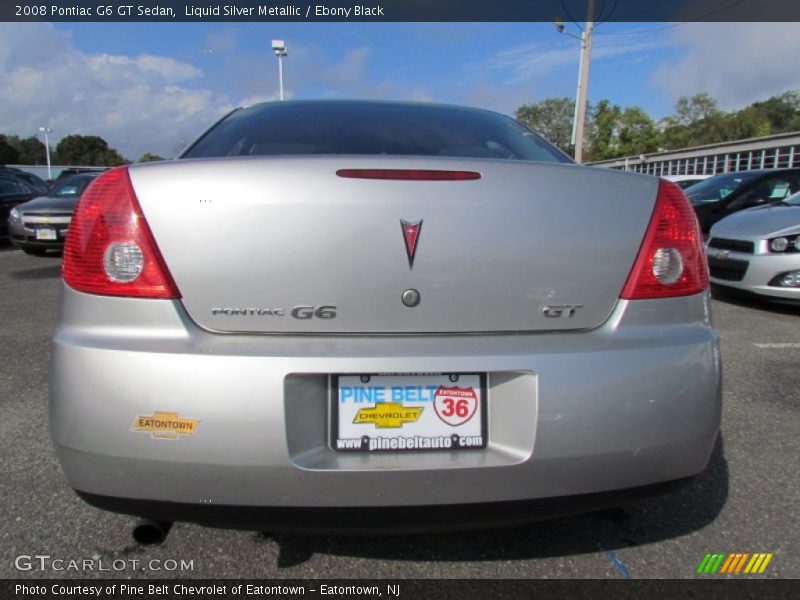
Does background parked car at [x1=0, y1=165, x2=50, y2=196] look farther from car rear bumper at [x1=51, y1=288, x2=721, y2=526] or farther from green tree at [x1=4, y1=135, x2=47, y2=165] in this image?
green tree at [x1=4, y1=135, x2=47, y2=165]

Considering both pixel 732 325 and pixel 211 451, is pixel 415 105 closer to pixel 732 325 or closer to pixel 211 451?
pixel 211 451

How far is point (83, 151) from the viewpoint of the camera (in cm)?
6962

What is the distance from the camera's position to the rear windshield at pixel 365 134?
1977 mm

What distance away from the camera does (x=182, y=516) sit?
52.8 inches

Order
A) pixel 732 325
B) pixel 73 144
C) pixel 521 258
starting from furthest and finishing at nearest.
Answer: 1. pixel 73 144
2. pixel 732 325
3. pixel 521 258

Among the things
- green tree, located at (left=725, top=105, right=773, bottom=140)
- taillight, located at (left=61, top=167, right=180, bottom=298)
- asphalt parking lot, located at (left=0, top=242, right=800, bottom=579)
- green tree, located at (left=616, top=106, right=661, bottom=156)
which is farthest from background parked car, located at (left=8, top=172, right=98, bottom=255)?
green tree, located at (left=725, top=105, right=773, bottom=140)

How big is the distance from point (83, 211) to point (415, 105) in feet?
4.87

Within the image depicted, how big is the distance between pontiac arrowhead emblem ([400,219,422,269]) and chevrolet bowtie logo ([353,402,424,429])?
0.35 metres

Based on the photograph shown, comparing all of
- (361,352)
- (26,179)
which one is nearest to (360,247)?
(361,352)

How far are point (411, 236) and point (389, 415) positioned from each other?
447mm

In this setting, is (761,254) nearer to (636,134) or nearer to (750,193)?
(750,193)

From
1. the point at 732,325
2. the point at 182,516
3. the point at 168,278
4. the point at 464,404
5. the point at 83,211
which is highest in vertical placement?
the point at 83,211
